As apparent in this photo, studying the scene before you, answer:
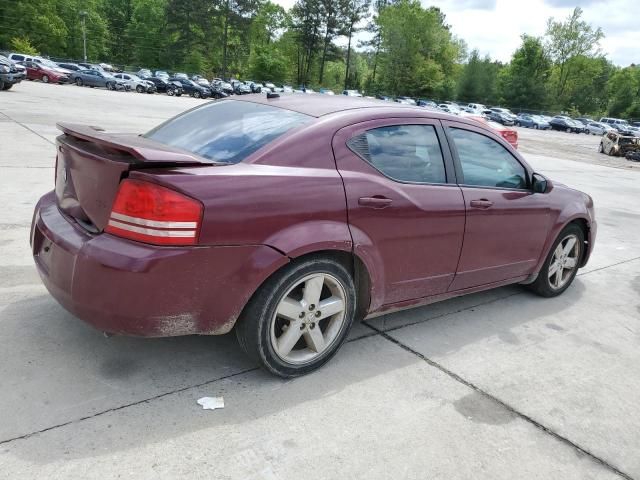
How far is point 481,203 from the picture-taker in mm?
3705

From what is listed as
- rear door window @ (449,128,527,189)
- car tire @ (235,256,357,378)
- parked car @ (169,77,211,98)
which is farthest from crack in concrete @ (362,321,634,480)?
parked car @ (169,77,211,98)

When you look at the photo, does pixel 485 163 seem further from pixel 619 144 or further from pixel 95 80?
pixel 95 80

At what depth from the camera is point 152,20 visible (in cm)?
8362

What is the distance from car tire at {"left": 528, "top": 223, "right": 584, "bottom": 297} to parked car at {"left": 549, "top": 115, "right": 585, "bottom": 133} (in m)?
60.4

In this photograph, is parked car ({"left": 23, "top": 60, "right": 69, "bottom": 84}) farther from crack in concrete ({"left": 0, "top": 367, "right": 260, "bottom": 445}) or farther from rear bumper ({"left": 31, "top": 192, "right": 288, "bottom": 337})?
crack in concrete ({"left": 0, "top": 367, "right": 260, "bottom": 445})

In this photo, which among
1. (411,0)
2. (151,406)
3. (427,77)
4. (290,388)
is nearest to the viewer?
Result: (151,406)

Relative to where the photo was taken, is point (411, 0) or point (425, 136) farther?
point (411, 0)

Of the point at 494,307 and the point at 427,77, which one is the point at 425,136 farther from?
the point at 427,77

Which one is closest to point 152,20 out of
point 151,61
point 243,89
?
point 151,61

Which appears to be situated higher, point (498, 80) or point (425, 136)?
point (498, 80)

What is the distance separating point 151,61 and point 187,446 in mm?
88190

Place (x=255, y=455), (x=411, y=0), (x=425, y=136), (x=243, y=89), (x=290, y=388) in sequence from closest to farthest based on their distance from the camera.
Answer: (x=255, y=455) < (x=290, y=388) < (x=425, y=136) < (x=243, y=89) < (x=411, y=0)

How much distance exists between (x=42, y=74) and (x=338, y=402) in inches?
1752

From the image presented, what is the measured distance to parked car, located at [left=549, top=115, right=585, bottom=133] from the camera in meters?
58.3
